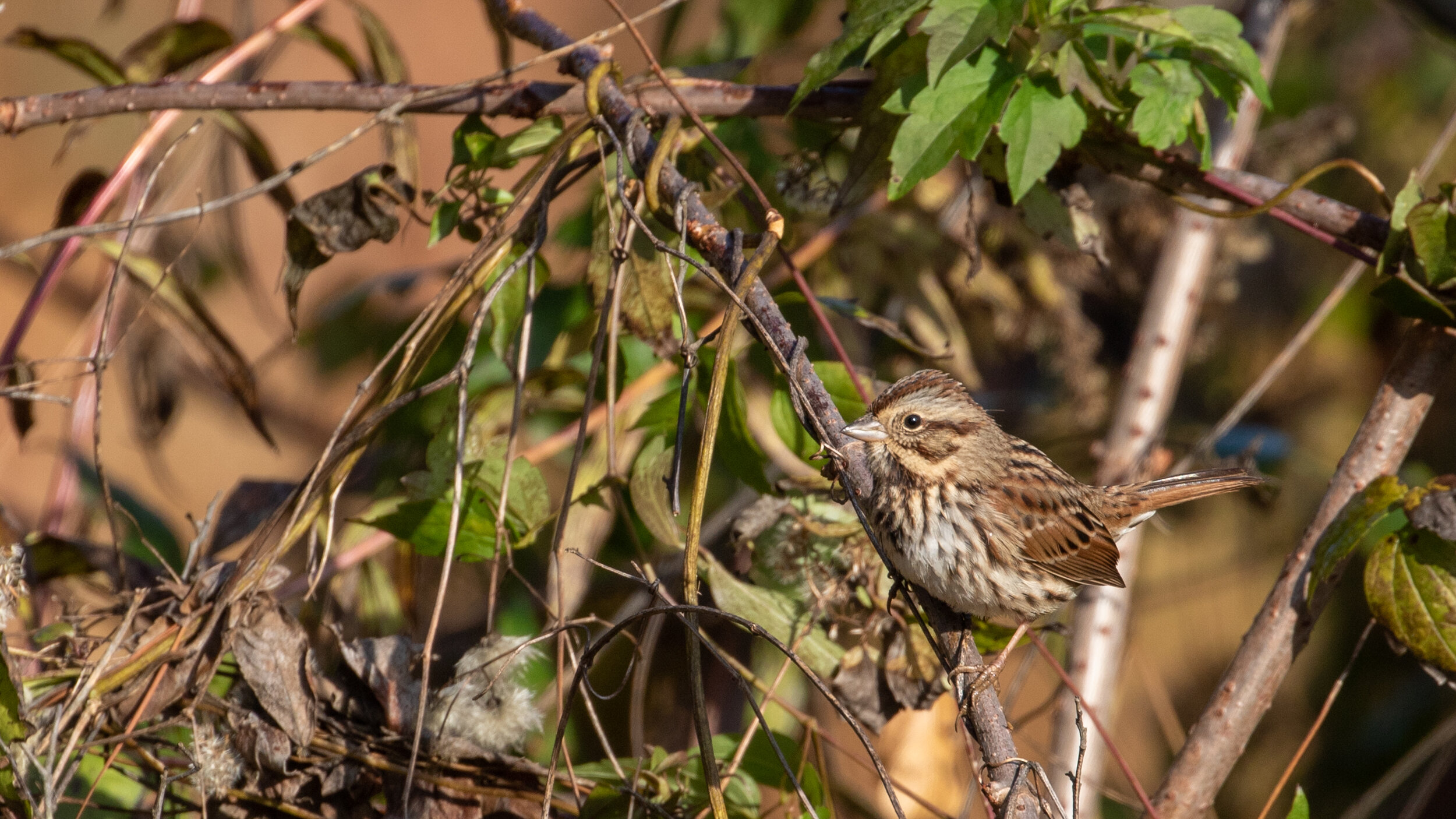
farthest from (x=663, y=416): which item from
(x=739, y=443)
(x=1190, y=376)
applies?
(x=1190, y=376)

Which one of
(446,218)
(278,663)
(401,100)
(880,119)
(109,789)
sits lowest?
(109,789)

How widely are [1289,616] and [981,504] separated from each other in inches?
23.6

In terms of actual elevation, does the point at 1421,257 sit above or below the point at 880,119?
below

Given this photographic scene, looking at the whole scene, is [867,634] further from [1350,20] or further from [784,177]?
[1350,20]

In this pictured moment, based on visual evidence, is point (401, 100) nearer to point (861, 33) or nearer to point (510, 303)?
point (510, 303)

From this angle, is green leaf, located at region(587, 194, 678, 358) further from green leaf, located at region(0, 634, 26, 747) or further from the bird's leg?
green leaf, located at region(0, 634, 26, 747)

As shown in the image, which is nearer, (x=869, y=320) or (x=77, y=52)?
(x=869, y=320)

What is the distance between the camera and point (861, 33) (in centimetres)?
183

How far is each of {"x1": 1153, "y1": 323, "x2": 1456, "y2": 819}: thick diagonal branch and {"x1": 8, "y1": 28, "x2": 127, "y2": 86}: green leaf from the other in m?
2.61

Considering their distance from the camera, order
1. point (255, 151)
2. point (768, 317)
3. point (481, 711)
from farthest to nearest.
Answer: point (255, 151)
point (481, 711)
point (768, 317)

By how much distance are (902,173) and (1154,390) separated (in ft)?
4.75

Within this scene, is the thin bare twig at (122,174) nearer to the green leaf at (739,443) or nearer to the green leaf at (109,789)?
the green leaf at (109,789)

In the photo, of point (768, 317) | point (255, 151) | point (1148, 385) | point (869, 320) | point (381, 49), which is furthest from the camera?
point (1148, 385)

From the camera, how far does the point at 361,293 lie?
340 centimetres
